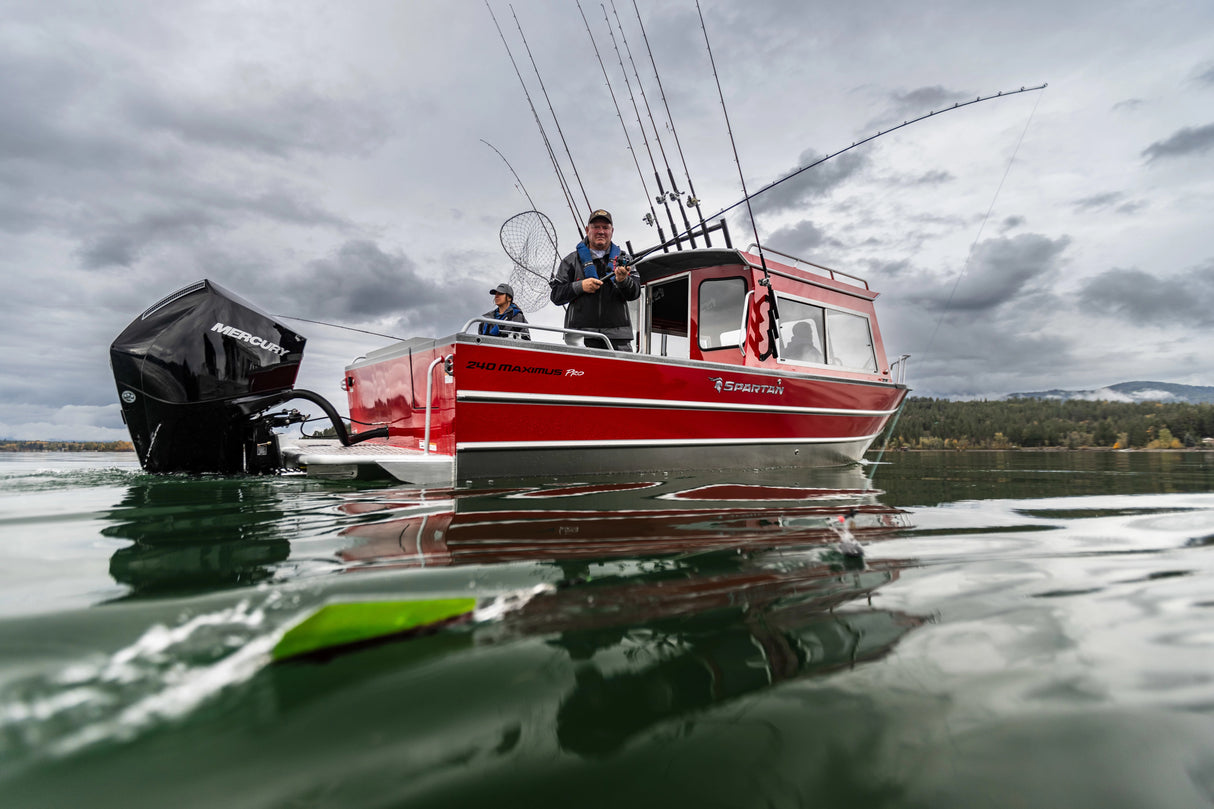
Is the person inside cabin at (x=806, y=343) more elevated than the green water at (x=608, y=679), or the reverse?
the person inside cabin at (x=806, y=343)

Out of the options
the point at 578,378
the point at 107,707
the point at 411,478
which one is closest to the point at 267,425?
the point at 411,478

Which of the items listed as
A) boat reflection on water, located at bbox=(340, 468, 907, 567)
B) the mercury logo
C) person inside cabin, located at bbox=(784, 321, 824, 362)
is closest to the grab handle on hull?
boat reflection on water, located at bbox=(340, 468, 907, 567)

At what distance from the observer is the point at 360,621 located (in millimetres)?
918

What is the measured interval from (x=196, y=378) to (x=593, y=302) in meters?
3.25

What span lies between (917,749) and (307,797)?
697 mm

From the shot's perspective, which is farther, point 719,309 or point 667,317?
point 667,317

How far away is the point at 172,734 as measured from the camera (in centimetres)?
60

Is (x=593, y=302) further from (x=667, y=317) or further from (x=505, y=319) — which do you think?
(x=667, y=317)

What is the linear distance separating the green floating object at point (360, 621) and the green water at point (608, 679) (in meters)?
0.03

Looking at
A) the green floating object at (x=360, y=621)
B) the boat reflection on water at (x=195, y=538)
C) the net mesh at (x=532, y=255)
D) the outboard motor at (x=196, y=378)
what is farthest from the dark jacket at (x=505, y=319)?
the green floating object at (x=360, y=621)

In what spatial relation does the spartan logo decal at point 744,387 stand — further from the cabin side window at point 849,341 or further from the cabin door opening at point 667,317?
the cabin side window at point 849,341

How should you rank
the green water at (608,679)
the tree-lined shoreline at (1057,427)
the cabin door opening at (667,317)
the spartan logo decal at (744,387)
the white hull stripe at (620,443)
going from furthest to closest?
the tree-lined shoreline at (1057,427) < the cabin door opening at (667,317) < the spartan logo decal at (744,387) < the white hull stripe at (620,443) < the green water at (608,679)

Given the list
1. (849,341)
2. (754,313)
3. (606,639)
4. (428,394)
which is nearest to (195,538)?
(606,639)

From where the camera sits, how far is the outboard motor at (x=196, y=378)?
366 cm
